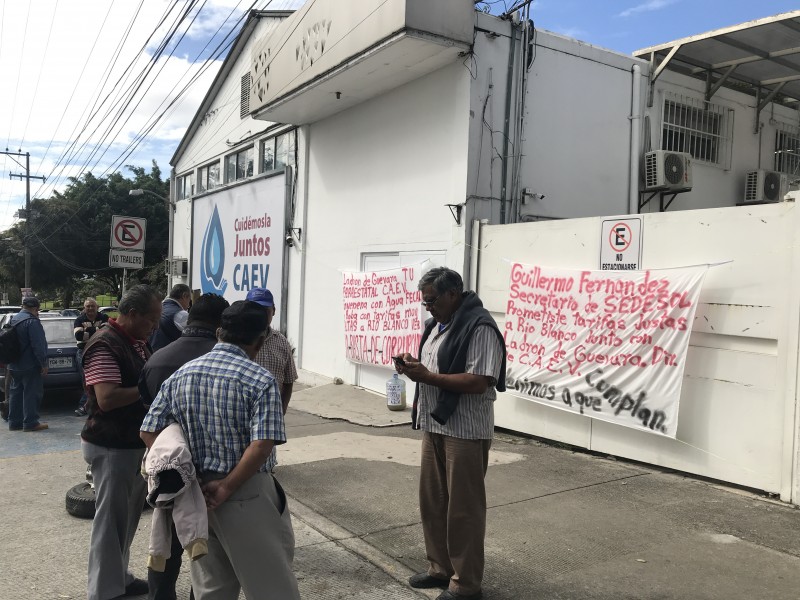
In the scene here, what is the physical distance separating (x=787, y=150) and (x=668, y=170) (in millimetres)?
4191

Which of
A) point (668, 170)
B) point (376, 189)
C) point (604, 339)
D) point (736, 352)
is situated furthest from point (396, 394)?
point (668, 170)

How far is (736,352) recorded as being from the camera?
570 centimetres

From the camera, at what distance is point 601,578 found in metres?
3.94

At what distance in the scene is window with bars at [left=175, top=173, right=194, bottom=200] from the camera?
19891 mm

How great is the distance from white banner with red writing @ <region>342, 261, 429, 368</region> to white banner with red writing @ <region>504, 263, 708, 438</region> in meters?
1.84

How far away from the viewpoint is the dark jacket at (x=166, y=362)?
3055 mm

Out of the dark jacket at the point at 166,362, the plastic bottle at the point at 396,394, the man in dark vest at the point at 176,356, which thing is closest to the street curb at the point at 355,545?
the man in dark vest at the point at 176,356

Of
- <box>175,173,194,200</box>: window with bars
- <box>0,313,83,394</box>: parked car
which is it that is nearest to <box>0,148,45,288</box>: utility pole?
<box>175,173,194,200</box>: window with bars

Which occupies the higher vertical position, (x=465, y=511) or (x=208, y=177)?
(x=208, y=177)

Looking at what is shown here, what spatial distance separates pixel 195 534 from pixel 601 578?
2687 mm

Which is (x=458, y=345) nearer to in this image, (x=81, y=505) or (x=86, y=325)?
(x=81, y=505)

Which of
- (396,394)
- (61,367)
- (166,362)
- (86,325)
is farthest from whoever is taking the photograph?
(61,367)

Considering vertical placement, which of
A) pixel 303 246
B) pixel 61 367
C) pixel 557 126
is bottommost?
pixel 61 367

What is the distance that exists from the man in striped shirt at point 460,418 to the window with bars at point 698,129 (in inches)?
338
